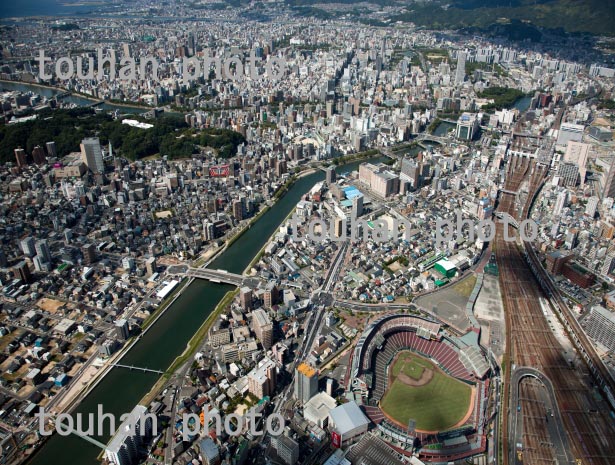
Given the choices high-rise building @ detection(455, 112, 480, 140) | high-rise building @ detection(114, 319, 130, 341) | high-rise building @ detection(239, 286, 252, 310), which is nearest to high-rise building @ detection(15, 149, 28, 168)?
high-rise building @ detection(114, 319, 130, 341)

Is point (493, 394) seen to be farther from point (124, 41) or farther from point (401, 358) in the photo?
point (124, 41)

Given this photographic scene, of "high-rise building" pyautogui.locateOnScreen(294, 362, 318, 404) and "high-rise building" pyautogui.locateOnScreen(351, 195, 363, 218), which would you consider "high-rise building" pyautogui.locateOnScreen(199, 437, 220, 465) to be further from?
"high-rise building" pyautogui.locateOnScreen(351, 195, 363, 218)

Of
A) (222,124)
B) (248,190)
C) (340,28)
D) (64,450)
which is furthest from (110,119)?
(340,28)

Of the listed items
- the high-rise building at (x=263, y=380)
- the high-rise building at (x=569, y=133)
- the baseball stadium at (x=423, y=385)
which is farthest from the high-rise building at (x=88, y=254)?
the high-rise building at (x=569, y=133)

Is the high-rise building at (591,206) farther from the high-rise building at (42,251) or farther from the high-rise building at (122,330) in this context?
the high-rise building at (42,251)

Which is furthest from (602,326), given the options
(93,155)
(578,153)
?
(93,155)

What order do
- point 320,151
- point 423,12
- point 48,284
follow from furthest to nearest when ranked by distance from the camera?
1. point 423,12
2. point 320,151
3. point 48,284
